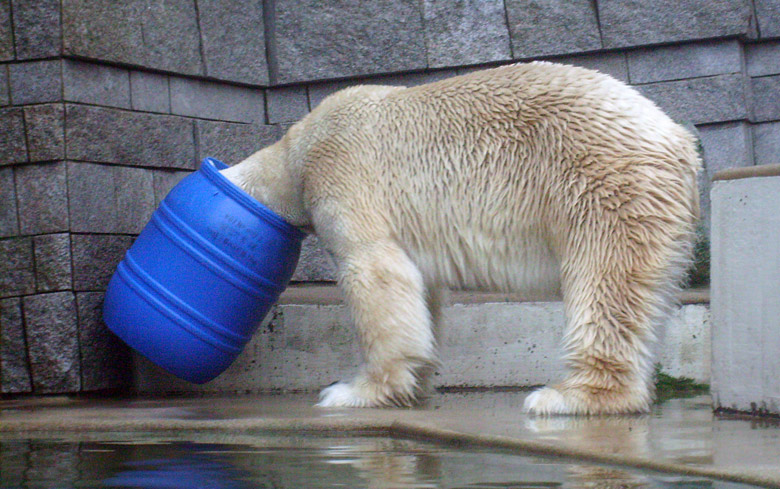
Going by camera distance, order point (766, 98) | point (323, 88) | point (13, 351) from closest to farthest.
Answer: point (13, 351), point (766, 98), point (323, 88)

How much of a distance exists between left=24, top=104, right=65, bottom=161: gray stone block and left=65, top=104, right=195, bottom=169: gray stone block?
1.4 inches

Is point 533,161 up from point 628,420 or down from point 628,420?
up

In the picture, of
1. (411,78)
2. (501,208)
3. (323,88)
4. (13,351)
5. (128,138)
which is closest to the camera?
(501,208)

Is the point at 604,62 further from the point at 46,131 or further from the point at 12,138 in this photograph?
the point at 12,138

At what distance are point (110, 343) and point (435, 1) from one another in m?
2.56

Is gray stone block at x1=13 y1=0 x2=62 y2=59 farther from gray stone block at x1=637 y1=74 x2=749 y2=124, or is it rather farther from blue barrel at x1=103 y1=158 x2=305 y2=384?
gray stone block at x1=637 y1=74 x2=749 y2=124

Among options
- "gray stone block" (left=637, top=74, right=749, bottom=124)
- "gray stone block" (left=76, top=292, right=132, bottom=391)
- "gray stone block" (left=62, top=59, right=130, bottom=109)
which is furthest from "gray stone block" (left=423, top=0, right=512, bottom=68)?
"gray stone block" (left=76, top=292, right=132, bottom=391)

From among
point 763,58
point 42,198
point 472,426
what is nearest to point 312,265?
point 42,198

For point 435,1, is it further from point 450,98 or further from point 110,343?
point 110,343

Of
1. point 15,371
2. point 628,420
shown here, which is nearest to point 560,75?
point 628,420

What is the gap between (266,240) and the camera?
4.44m

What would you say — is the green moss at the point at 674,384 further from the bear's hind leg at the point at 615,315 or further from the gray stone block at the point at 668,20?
the gray stone block at the point at 668,20

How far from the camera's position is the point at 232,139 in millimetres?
5836

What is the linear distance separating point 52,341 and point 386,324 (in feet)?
5.74
